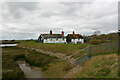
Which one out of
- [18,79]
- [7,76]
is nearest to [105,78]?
[18,79]

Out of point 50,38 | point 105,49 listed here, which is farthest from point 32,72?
point 50,38

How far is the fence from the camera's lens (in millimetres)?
10284

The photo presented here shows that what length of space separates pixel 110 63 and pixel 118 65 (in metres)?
0.81

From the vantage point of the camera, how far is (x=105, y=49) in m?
11.0

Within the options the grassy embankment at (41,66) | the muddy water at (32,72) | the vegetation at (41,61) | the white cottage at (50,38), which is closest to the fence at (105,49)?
the grassy embankment at (41,66)

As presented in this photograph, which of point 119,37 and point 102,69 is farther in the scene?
point 119,37

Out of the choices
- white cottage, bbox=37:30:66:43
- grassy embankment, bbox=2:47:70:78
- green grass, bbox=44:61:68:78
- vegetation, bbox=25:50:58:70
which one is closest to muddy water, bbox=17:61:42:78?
grassy embankment, bbox=2:47:70:78

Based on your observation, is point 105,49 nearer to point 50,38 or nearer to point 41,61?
point 41,61

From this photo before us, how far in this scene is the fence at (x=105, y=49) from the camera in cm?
1028

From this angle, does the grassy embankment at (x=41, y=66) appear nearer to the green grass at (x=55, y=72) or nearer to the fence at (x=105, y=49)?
the green grass at (x=55, y=72)

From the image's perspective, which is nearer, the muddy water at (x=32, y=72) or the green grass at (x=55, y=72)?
the green grass at (x=55, y=72)

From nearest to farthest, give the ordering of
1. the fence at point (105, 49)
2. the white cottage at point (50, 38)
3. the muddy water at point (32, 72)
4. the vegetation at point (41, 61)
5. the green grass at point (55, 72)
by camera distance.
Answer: the fence at point (105, 49) < the green grass at point (55, 72) < the muddy water at point (32, 72) < the vegetation at point (41, 61) < the white cottage at point (50, 38)

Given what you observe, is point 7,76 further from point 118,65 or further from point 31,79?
point 118,65

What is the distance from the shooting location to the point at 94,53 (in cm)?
1202
